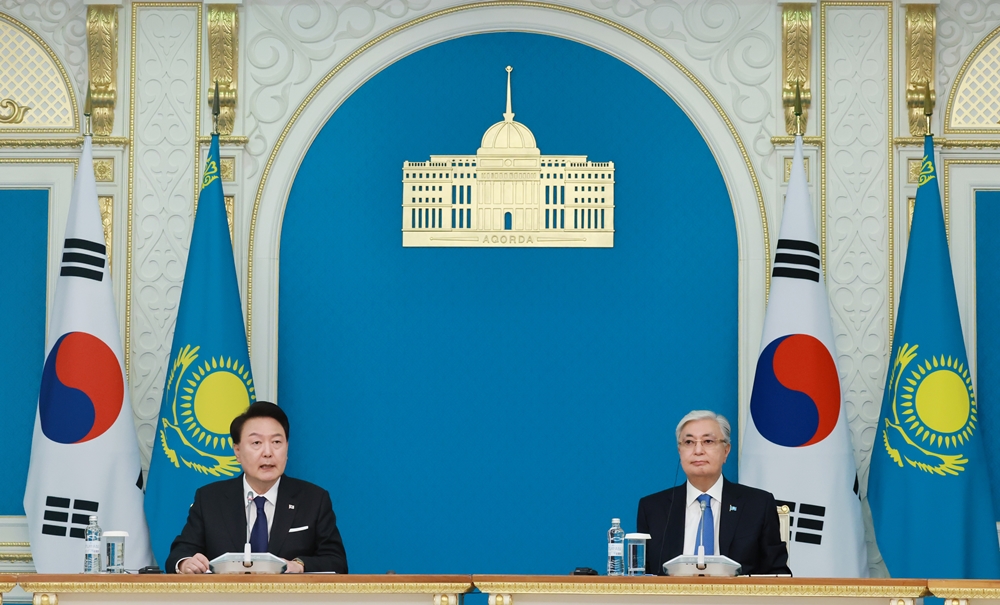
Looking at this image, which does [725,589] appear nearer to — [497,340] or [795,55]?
[497,340]

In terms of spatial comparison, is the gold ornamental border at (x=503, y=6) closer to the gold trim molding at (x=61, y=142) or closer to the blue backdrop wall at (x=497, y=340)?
the blue backdrop wall at (x=497, y=340)

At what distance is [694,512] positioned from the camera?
14.7 ft

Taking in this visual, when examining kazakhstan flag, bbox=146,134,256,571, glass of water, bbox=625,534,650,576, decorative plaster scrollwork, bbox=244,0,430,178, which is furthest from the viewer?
decorative plaster scrollwork, bbox=244,0,430,178

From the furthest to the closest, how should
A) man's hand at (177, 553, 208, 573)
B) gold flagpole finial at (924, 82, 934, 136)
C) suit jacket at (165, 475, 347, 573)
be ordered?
1. gold flagpole finial at (924, 82, 934, 136)
2. suit jacket at (165, 475, 347, 573)
3. man's hand at (177, 553, 208, 573)

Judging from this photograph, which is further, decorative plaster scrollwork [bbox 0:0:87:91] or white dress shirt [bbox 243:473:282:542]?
decorative plaster scrollwork [bbox 0:0:87:91]

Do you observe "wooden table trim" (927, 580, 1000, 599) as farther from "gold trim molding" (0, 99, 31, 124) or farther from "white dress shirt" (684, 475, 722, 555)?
"gold trim molding" (0, 99, 31, 124)

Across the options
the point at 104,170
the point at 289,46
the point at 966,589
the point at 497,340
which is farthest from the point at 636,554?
the point at 104,170

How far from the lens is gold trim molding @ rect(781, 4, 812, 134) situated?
6.07m

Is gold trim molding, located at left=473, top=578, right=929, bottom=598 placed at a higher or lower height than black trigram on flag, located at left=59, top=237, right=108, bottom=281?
lower

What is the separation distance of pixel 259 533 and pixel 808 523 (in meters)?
2.54

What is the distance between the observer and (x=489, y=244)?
20.0ft

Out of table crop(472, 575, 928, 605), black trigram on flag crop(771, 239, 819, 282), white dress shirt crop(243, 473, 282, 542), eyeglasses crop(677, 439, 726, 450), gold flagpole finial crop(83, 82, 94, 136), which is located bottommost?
table crop(472, 575, 928, 605)

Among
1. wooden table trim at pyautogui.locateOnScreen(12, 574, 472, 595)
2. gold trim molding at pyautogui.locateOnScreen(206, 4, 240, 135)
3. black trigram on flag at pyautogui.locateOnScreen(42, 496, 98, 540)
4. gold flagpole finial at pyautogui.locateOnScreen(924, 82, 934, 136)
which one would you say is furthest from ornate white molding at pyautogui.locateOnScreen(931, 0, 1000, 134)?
black trigram on flag at pyautogui.locateOnScreen(42, 496, 98, 540)

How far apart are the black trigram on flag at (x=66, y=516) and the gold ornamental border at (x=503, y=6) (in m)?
1.07
